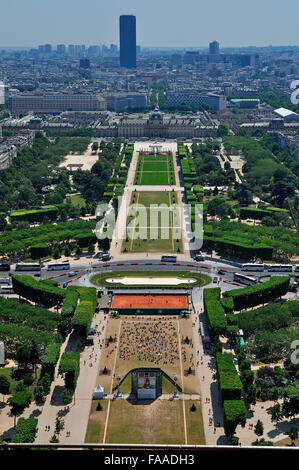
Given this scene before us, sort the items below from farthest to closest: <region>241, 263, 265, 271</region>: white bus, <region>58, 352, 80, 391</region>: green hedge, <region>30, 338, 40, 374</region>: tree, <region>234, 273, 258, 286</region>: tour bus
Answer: <region>241, 263, 265, 271</region>: white bus
<region>234, 273, 258, 286</region>: tour bus
<region>30, 338, 40, 374</region>: tree
<region>58, 352, 80, 391</region>: green hedge

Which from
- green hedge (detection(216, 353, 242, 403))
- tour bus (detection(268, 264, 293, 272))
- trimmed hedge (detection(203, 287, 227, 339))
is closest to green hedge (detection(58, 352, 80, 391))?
green hedge (detection(216, 353, 242, 403))

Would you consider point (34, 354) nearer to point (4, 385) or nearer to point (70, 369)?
point (70, 369)

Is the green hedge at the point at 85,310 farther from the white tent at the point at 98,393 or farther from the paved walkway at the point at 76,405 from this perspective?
the white tent at the point at 98,393

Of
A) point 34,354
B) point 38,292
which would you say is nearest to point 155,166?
point 38,292

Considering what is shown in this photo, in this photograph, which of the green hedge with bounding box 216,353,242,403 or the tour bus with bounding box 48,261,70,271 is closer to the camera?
the green hedge with bounding box 216,353,242,403

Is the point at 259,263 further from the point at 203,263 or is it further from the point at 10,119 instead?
the point at 10,119

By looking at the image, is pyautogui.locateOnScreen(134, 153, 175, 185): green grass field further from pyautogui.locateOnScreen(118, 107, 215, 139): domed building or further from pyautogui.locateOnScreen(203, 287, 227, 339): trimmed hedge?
A: pyautogui.locateOnScreen(203, 287, 227, 339): trimmed hedge

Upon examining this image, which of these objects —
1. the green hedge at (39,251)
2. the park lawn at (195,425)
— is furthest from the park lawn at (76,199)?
the park lawn at (195,425)
